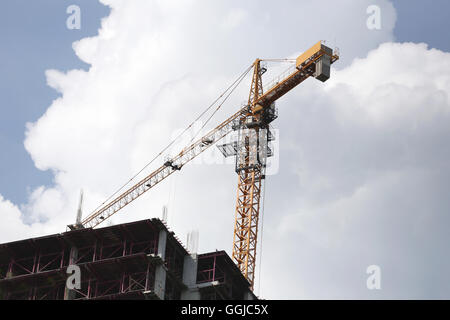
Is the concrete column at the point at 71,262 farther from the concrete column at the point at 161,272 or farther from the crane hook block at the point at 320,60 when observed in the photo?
the crane hook block at the point at 320,60

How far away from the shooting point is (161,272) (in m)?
104

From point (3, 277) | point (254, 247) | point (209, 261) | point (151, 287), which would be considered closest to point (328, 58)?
point (254, 247)

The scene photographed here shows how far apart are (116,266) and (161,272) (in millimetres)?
5886

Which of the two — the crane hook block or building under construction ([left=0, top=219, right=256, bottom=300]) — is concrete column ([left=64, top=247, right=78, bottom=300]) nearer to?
building under construction ([left=0, top=219, right=256, bottom=300])

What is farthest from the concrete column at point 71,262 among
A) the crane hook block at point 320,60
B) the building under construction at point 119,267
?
the crane hook block at point 320,60

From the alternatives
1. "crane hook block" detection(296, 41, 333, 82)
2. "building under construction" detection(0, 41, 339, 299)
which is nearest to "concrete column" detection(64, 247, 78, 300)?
"building under construction" detection(0, 41, 339, 299)

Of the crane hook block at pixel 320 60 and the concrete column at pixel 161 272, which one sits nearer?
the concrete column at pixel 161 272

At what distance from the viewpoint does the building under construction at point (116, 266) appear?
104 meters

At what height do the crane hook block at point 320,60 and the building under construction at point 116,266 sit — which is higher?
the crane hook block at point 320,60

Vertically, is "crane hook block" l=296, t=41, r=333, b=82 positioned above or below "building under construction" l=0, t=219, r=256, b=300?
above

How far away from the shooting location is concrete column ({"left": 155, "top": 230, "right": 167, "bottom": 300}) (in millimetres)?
102250

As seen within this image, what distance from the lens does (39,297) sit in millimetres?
109000

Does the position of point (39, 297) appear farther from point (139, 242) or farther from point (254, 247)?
point (254, 247)

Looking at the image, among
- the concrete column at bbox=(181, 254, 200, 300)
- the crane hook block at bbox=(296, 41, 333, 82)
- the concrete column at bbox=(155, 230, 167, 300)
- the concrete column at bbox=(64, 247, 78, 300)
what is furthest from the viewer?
the crane hook block at bbox=(296, 41, 333, 82)
